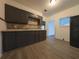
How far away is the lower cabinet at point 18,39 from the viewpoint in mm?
3561

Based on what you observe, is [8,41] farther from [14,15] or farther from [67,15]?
[67,15]

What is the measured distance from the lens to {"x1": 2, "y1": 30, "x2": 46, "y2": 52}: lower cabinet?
356 cm

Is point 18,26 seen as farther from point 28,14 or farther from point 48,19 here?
point 48,19

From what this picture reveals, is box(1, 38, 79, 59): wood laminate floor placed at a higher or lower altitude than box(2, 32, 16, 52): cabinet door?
lower

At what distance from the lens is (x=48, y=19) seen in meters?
10.5

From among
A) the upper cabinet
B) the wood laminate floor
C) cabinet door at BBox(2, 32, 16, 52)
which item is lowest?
the wood laminate floor

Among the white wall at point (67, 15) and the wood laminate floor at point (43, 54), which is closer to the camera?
the wood laminate floor at point (43, 54)

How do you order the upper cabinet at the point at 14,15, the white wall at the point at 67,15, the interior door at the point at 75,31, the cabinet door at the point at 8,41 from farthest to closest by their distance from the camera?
the white wall at the point at 67,15, the interior door at the point at 75,31, the upper cabinet at the point at 14,15, the cabinet door at the point at 8,41

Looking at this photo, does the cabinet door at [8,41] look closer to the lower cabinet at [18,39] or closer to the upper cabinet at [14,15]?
the lower cabinet at [18,39]

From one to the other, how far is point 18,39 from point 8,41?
26.9 inches

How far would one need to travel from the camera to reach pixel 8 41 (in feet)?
12.0

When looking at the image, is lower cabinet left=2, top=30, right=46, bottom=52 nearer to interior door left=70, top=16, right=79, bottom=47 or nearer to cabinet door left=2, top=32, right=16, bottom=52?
cabinet door left=2, top=32, right=16, bottom=52

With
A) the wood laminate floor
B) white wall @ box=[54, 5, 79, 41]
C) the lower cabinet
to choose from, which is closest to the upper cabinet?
the lower cabinet

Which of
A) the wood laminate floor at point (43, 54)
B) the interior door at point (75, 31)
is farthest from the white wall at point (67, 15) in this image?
the wood laminate floor at point (43, 54)
